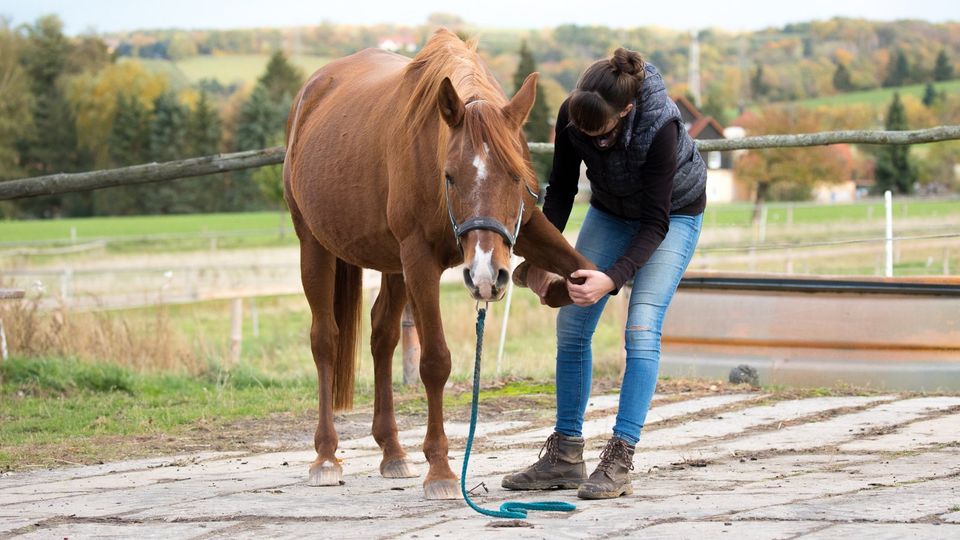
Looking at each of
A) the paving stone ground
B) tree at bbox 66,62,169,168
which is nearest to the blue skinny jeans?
the paving stone ground

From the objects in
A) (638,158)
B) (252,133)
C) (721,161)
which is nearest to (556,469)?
(638,158)

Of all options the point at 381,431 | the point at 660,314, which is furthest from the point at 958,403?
the point at 381,431

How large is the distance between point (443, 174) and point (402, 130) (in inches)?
19.1

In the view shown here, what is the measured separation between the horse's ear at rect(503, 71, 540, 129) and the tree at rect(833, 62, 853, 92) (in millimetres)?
72766

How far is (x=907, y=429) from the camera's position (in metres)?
6.06

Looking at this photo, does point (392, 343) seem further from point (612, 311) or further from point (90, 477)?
point (612, 311)

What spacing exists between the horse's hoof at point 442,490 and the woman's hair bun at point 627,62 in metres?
1.70

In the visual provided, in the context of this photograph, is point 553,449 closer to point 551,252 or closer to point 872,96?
point 551,252

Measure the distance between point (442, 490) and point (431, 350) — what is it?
56 cm

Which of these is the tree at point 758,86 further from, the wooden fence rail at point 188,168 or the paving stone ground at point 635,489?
the paving stone ground at point 635,489

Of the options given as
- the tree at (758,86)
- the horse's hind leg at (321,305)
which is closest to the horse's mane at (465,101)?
the horse's hind leg at (321,305)

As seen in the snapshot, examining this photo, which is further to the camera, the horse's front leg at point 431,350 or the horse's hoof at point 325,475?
the horse's hoof at point 325,475

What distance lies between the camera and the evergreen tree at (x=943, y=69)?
2707 inches

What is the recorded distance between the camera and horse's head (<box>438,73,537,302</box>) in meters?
4.07
